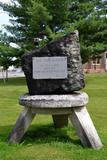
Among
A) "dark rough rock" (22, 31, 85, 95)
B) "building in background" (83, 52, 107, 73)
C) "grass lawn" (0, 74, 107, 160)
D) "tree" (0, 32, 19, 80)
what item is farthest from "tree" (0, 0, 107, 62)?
"building in background" (83, 52, 107, 73)

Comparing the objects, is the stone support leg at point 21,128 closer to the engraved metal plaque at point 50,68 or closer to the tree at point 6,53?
the engraved metal plaque at point 50,68

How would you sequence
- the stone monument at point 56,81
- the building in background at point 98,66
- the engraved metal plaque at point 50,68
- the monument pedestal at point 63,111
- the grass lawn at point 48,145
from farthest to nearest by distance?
the building in background at point 98,66 → the engraved metal plaque at point 50,68 → the stone monument at point 56,81 → the monument pedestal at point 63,111 → the grass lawn at point 48,145

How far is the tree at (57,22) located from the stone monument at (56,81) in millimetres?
19984

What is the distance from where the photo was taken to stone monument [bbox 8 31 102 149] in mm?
7031

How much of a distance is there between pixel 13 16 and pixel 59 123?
22948 mm

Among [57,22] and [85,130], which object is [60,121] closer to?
[85,130]

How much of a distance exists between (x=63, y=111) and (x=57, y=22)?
75.1 feet

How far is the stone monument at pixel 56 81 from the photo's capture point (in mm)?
7031

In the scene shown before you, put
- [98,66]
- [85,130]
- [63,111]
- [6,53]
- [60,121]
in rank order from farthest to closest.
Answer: [98,66] → [6,53] → [60,121] → [63,111] → [85,130]

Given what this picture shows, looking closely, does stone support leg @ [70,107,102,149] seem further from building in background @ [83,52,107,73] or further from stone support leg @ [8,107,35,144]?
building in background @ [83,52,107,73]

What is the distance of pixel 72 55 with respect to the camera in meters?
7.21

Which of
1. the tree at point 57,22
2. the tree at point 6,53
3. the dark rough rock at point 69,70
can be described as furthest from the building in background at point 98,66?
the dark rough rock at point 69,70

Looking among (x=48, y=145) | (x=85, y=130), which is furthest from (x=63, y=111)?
(x=48, y=145)

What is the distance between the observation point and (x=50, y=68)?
23.5ft
